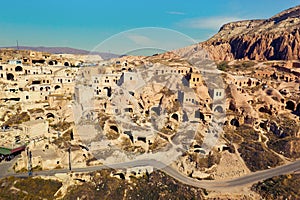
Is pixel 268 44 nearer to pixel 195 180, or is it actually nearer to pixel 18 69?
pixel 195 180

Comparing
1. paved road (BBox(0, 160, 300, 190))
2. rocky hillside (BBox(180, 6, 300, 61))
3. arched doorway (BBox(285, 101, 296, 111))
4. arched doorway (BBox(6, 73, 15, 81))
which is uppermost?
rocky hillside (BBox(180, 6, 300, 61))

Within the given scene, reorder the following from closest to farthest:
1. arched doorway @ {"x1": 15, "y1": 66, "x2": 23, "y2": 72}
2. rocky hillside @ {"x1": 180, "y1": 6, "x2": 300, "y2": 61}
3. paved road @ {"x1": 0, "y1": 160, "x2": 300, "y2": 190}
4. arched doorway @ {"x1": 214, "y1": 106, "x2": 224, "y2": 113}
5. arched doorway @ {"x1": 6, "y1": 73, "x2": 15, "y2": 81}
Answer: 1. paved road @ {"x1": 0, "y1": 160, "x2": 300, "y2": 190}
2. arched doorway @ {"x1": 214, "y1": 106, "x2": 224, "y2": 113}
3. arched doorway @ {"x1": 6, "y1": 73, "x2": 15, "y2": 81}
4. arched doorway @ {"x1": 15, "y1": 66, "x2": 23, "y2": 72}
5. rocky hillside @ {"x1": 180, "y1": 6, "x2": 300, "y2": 61}

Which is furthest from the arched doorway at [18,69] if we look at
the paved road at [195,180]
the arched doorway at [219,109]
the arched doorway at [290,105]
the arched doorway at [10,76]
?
the arched doorway at [290,105]

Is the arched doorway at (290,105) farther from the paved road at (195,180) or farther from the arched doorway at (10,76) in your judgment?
the arched doorway at (10,76)

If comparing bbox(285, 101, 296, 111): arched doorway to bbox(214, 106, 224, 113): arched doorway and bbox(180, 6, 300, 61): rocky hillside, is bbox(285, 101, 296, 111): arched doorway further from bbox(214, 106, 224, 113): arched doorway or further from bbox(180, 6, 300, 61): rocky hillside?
bbox(180, 6, 300, 61): rocky hillside

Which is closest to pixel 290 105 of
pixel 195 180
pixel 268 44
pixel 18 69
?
pixel 195 180

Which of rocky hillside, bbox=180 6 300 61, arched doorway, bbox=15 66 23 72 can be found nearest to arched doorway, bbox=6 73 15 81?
arched doorway, bbox=15 66 23 72

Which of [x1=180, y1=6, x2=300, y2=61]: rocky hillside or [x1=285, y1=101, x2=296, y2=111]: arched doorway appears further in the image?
[x1=180, y1=6, x2=300, y2=61]: rocky hillside

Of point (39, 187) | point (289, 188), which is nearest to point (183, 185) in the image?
point (289, 188)
